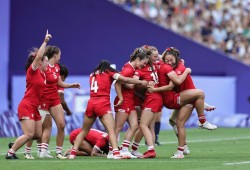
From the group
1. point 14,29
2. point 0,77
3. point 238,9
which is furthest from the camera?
point 238,9

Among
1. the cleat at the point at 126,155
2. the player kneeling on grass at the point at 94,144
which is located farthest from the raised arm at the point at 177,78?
the player kneeling on grass at the point at 94,144

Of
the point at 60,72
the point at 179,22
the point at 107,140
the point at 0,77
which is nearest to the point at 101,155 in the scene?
the point at 107,140

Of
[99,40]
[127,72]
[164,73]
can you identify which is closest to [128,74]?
[127,72]

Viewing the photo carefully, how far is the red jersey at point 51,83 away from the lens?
1844 cm

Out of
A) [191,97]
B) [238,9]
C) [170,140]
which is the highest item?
[238,9]

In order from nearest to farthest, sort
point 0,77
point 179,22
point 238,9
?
point 0,77
point 179,22
point 238,9

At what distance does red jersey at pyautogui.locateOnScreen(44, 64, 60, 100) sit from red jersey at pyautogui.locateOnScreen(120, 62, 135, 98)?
4.47 ft

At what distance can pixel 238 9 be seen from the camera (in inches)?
1534

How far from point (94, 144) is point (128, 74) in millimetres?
2116

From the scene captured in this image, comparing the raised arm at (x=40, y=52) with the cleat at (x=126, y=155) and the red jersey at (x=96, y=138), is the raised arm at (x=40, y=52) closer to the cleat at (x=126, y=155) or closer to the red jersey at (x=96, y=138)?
the cleat at (x=126, y=155)

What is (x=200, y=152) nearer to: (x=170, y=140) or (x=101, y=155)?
(x=101, y=155)

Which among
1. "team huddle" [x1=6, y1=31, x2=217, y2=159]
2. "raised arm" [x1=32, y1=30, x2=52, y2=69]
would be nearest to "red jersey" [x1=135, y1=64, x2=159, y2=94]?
"team huddle" [x1=6, y1=31, x2=217, y2=159]

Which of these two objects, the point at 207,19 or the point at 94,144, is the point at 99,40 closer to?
the point at 207,19

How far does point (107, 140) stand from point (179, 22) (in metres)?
17.7
